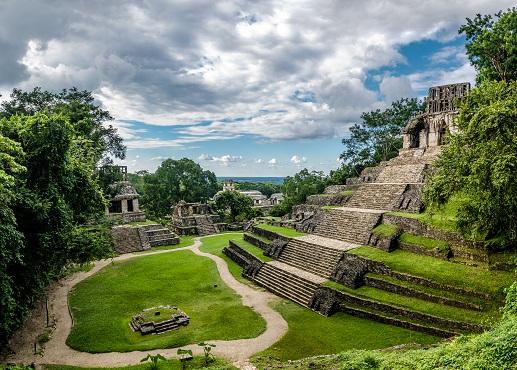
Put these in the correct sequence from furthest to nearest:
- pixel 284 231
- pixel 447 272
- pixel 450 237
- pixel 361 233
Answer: pixel 284 231 → pixel 361 233 → pixel 450 237 → pixel 447 272

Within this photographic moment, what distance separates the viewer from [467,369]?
20.7 ft

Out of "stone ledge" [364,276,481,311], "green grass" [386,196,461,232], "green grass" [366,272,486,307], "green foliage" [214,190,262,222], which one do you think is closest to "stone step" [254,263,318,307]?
"stone ledge" [364,276,481,311]

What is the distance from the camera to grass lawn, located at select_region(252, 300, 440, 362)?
41.4ft

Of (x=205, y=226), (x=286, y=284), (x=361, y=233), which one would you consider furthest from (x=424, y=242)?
(x=205, y=226)

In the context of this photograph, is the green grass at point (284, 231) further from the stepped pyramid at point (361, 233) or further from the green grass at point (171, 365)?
the green grass at point (171, 365)

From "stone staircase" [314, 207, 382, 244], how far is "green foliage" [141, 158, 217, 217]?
96.2 feet

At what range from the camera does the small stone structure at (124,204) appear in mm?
36156

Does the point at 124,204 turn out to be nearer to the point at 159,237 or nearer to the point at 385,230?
the point at 159,237

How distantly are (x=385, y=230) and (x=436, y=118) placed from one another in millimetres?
14236

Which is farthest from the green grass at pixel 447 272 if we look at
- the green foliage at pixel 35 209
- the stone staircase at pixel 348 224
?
the green foliage at pixel 35 209

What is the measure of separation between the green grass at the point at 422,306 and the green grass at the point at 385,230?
4.01m

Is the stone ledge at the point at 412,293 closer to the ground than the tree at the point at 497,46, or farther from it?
closer to the ground

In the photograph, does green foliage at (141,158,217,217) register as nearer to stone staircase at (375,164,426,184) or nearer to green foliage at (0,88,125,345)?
stone staircase at (375,164,426,184)

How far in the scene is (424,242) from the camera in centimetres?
1767
